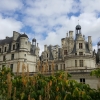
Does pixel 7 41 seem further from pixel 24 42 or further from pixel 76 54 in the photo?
pixel 76 54

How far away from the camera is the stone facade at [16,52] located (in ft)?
133

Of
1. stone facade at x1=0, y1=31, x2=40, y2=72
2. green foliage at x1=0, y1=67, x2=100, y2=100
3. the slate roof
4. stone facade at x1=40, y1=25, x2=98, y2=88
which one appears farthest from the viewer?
the slate roof

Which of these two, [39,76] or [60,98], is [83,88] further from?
[39,76]

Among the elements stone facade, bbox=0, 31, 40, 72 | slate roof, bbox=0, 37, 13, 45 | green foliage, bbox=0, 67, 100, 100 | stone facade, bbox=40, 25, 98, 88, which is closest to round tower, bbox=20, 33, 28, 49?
stone facade, bbox=0, 31, 40, 72

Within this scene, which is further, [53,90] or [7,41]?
[7,41]

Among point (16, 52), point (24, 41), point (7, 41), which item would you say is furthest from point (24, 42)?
point (7, 41)

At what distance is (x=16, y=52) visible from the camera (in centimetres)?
4103

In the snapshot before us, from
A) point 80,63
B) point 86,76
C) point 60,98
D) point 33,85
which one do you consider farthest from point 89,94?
point 80,63

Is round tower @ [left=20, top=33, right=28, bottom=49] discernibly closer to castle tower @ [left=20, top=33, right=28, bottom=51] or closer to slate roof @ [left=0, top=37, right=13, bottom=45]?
castle tower @ [left=20, top=33, right=28, bottom=51]

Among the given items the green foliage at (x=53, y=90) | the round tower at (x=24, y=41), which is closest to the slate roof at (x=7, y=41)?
the round tower at (x=24, y=41)

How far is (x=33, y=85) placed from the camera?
28.0ft

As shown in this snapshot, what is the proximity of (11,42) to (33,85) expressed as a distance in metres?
36.4

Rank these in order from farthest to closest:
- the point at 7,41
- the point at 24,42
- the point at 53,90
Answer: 1. the point at 7,41
2. the point at 24,42
3. the point at 53,90

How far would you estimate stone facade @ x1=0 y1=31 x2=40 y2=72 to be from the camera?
133 feet
